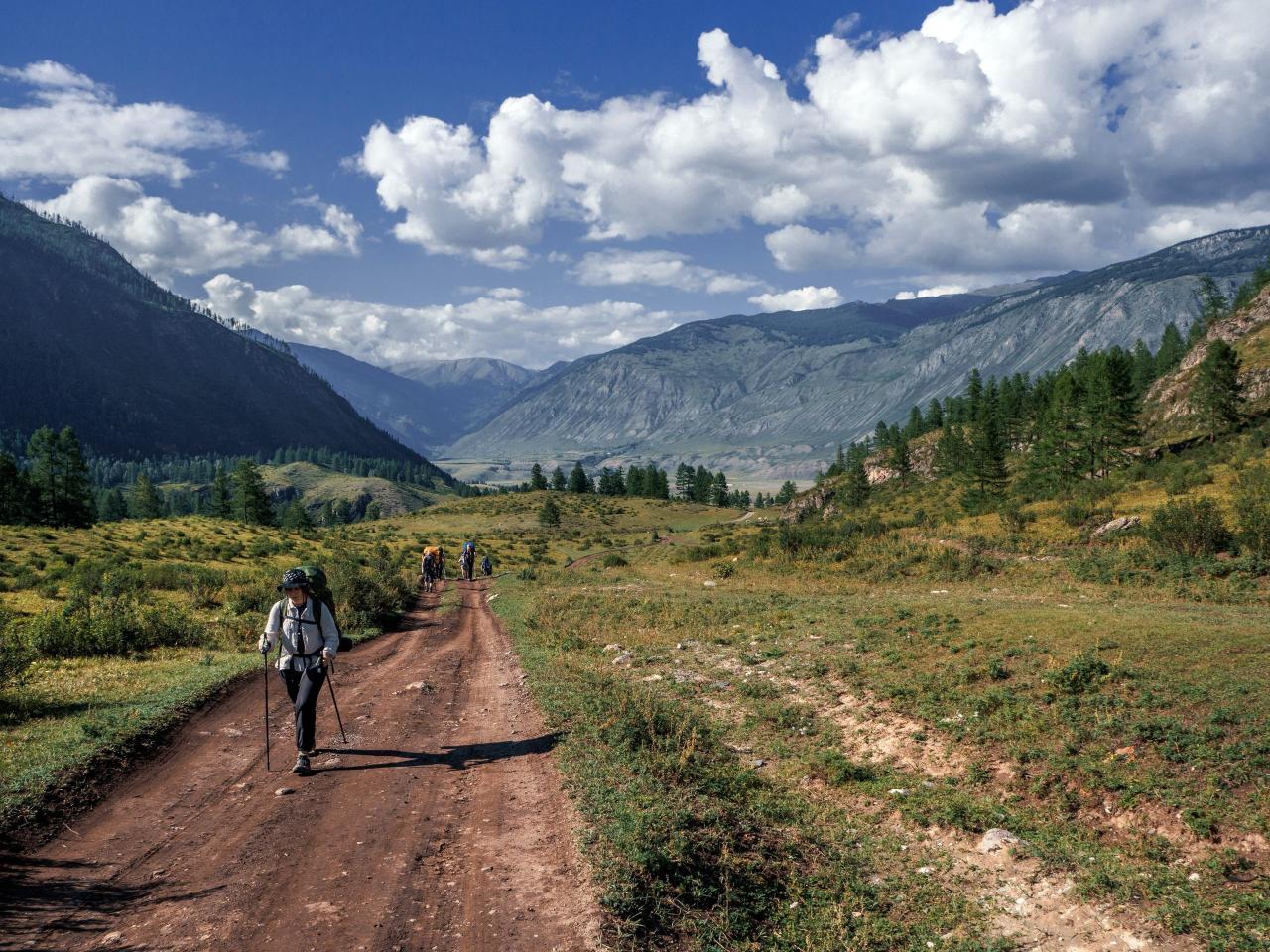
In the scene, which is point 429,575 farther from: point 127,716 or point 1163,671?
point 1163,671

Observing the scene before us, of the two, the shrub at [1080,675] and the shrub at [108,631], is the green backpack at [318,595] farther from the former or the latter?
the shrub at [1080,675]

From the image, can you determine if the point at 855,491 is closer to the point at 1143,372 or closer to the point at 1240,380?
the point at 1240,380

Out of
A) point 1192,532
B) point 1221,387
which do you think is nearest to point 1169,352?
point 1221,387

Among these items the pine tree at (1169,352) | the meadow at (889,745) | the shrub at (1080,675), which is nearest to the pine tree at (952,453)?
the pine tree at (1169,352)

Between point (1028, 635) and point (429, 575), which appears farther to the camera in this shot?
point (429, 575)

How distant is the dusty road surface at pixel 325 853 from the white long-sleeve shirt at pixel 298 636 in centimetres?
157

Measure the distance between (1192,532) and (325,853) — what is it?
93.6 ft

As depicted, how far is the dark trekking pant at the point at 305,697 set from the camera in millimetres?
10391

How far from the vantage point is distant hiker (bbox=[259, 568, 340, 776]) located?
10.5m

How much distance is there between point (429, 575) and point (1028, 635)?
1373 inches

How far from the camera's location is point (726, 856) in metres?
7.77

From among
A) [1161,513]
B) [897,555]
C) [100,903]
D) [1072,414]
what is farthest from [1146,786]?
[1072,414]

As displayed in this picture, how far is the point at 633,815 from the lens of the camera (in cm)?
837

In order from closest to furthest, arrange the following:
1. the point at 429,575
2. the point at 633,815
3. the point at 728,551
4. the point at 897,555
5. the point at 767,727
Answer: the point at 633,815 → the point at 767,727 → the point at 897,555 → the point at 429,575 → the point at 728,551
